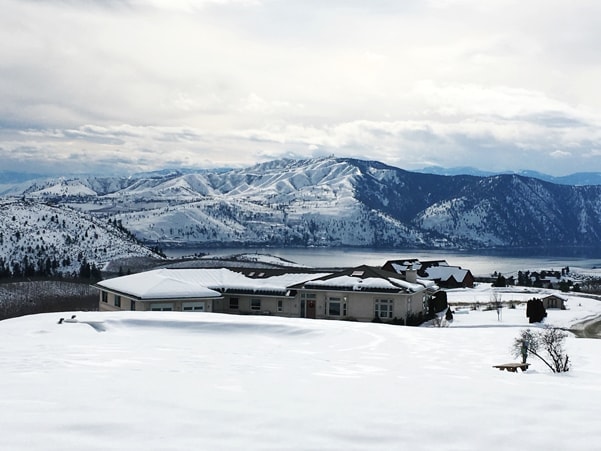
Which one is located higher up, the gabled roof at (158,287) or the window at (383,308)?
the gabled roof at (158,287)

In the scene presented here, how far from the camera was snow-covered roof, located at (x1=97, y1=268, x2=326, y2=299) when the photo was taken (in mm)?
38688

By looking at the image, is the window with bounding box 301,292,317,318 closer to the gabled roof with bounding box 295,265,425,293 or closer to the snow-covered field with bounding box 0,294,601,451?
the gabled roof with bounding box 295,265,425,293

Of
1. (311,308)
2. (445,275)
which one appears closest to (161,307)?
(311,308)

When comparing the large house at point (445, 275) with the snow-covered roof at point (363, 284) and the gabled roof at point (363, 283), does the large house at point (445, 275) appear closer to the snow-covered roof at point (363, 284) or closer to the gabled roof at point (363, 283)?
the gabled roof at point (363, 283)

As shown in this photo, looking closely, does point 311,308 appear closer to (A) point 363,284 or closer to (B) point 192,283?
(A) point 363,284

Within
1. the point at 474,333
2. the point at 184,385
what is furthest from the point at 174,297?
the point at 184,385

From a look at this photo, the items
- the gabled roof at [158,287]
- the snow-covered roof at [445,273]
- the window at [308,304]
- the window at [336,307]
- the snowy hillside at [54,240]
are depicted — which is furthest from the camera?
the snowy hillside at [54,240]

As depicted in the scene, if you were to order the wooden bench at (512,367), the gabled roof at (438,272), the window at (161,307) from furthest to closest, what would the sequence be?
1. the gabled roof at (438,272)
2. the window at (161,307)
3. the wooden bench at (512,367)

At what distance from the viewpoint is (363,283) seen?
1657 inches

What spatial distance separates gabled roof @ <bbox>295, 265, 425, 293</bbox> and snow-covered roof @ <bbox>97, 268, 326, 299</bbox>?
232cm

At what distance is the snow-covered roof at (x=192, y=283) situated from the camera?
38.7m

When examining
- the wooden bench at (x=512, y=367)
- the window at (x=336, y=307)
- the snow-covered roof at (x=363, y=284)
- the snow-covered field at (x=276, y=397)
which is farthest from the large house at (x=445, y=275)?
the wooden bench at (x=512, y=367)

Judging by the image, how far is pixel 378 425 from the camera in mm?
7707

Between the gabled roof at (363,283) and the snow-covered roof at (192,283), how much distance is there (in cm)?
232
